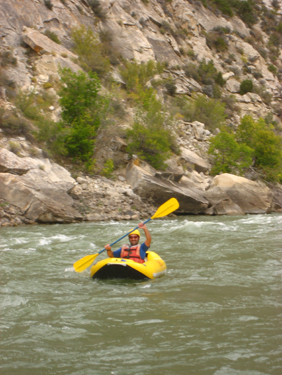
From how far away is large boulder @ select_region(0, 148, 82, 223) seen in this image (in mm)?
9539

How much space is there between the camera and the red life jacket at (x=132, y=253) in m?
4.99

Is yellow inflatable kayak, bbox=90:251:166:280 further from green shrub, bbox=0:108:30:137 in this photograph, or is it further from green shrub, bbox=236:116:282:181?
green shrub, bbox=236:116:282:181

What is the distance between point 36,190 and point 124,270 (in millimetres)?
6088

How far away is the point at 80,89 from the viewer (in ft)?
44.9

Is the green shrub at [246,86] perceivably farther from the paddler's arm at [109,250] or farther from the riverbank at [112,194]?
the paddler's arm at [109,250]

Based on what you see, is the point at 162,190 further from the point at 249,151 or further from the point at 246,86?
the point at 246,86

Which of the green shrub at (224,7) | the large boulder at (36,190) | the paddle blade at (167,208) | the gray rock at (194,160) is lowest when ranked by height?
the large boulder at (36,190)

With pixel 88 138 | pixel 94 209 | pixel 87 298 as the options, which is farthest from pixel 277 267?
pixel 88 138

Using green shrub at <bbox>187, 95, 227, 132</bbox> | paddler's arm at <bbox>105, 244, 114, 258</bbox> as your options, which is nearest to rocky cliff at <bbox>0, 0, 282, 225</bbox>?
green shrub at <bbox>187, 95, 227, 132</bbox>

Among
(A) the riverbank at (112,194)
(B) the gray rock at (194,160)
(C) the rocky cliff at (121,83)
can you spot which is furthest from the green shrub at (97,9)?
(A) the riverbank at (112,194)

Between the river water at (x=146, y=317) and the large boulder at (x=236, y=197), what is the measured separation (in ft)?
26.4

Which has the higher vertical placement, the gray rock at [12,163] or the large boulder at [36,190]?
the gray rock at [12,163]

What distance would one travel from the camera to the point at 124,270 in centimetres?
453

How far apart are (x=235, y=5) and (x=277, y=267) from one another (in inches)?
1691
